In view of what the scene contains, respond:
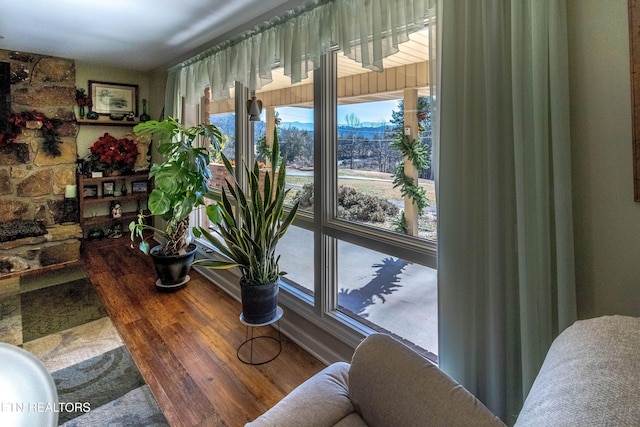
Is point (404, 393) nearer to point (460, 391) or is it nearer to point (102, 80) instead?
point (460, 391)

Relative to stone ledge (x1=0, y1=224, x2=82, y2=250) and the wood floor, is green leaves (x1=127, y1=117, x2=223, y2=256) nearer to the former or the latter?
the wood floor

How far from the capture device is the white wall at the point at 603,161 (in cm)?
101

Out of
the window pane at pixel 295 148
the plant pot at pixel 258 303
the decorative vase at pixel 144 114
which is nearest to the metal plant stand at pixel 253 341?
the plant pot at pixel 258 303

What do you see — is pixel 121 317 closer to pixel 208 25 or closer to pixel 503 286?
pixel 208 25

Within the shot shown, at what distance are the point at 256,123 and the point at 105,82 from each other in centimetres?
278

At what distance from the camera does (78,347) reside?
2.23 metres

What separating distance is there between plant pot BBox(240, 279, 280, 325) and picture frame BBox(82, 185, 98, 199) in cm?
334

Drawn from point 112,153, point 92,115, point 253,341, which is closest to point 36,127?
point 92,115

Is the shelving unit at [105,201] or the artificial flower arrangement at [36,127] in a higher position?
the artificial flower arrangement at [36,127]

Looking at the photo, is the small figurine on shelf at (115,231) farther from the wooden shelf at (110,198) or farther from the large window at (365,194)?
the large window at (365,194)

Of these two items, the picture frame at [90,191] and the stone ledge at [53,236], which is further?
the picture frame at [90,191]

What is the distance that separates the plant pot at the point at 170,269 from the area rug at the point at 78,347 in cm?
52

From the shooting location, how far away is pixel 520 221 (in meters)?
1.10

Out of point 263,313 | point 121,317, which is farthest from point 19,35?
point 263,313
